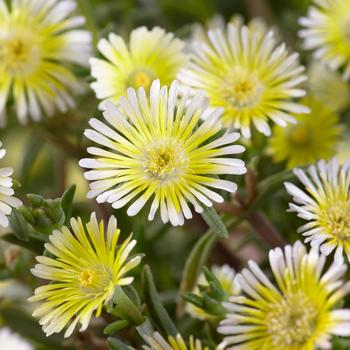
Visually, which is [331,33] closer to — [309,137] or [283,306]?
[309,137]

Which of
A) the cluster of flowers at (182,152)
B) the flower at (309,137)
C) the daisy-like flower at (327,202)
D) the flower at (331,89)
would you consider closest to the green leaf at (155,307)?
the cluster of flowers at (182,152)

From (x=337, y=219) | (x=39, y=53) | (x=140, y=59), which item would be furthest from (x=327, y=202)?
(x=39, y=53)

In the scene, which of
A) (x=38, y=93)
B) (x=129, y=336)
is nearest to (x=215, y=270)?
(x=129, y=336)

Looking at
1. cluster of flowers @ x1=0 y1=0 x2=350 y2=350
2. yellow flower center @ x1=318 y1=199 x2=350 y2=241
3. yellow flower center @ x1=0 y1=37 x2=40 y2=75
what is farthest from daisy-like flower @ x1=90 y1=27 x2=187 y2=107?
yellow flower center @ x1=318 y1=199 x2=350 y2=241

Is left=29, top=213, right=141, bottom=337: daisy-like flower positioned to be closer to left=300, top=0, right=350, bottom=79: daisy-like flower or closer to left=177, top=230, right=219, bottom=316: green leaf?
left=177, top=230, right=219, bottom=316: green leaf

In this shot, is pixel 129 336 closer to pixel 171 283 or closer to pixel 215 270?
pixel 215 270

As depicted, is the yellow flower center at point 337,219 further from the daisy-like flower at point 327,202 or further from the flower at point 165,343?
the flower at point 165,343
